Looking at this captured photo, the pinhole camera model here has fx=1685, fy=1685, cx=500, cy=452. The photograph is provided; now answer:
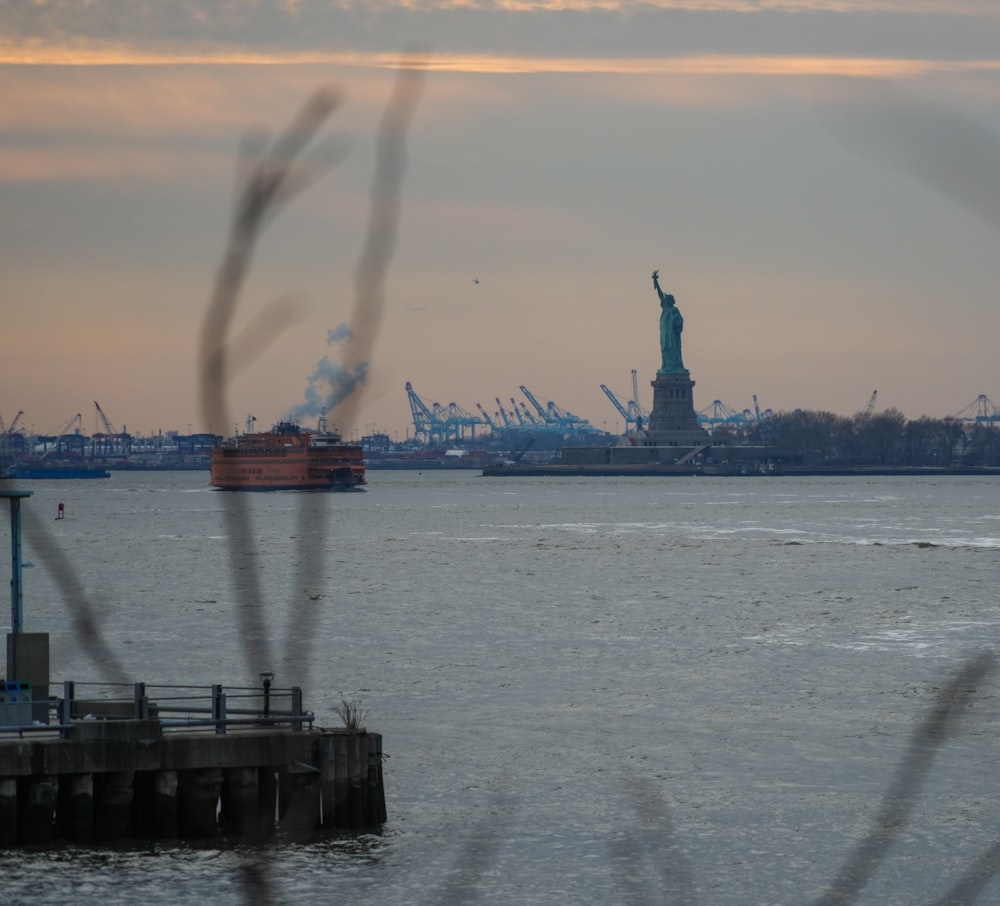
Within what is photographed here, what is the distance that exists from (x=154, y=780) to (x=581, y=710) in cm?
1564

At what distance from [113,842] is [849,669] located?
27.1m

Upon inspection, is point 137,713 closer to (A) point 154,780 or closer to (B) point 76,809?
(A) point 154,780

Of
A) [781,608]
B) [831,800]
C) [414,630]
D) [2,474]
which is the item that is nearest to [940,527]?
[781,608]

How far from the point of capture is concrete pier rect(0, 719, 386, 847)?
24.4 m

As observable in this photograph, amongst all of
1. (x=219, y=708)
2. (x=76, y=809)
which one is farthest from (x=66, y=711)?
(x=219, y=708)

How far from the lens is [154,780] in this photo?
2486 cm

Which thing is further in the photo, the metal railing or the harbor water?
the metal railing

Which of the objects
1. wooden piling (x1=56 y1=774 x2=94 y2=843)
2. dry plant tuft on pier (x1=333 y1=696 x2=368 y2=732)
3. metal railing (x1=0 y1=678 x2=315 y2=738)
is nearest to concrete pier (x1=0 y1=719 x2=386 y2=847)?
wooden piling (x1=56 y1=774 x2=94 y2=843)

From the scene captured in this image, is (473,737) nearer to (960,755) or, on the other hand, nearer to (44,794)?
(960,755)

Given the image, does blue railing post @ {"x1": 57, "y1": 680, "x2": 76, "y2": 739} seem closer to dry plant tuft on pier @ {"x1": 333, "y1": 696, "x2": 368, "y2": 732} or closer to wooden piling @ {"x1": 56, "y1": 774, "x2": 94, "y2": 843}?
Answer: wooden piling @ {"x1": 56, "y1": 774, "x2": 94, "y2": 843}

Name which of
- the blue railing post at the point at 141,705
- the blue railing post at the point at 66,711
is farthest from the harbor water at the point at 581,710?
the blue railing post at the point at 141,705

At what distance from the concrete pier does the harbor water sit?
0.40 metres

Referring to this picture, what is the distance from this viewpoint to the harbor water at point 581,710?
2272 centimetres

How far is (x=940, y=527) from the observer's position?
460 ft
